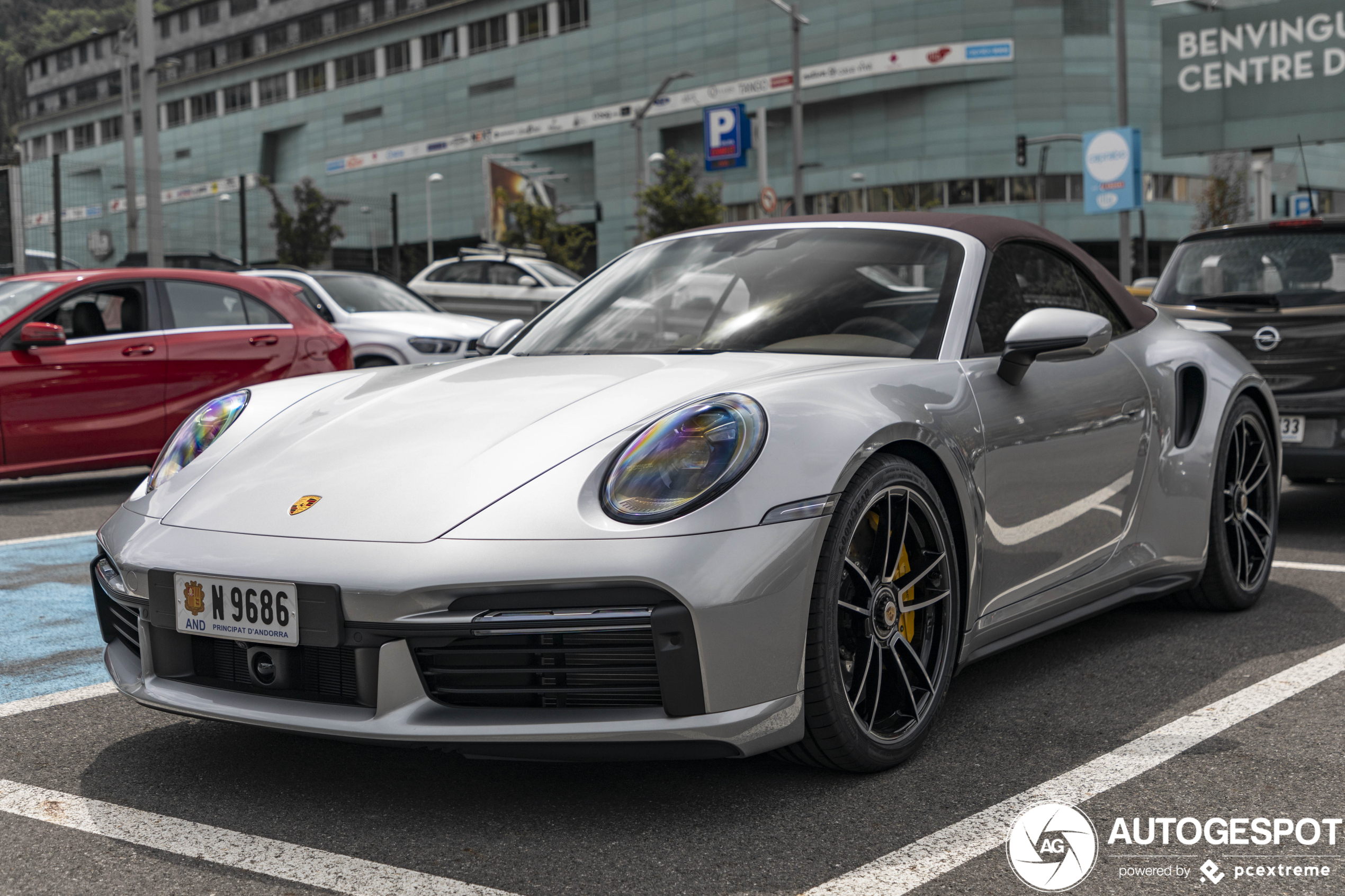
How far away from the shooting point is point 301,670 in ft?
8.91

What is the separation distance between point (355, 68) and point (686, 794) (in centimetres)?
7888

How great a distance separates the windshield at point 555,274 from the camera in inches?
797

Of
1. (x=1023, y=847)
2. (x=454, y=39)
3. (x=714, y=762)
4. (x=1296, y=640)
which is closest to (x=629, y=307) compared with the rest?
(x=714, y=762)

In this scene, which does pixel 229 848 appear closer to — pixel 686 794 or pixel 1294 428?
pixel 686 794

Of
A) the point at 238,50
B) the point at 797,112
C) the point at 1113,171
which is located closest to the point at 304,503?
the point at 1113,171

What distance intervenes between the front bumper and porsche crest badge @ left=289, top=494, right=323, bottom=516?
5.4 inches

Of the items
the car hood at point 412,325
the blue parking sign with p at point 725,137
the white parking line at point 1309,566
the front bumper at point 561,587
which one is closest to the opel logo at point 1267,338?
the white parking line at point 1309,566

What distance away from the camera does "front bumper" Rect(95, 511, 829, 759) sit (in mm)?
2574

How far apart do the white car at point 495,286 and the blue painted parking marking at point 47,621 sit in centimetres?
1378

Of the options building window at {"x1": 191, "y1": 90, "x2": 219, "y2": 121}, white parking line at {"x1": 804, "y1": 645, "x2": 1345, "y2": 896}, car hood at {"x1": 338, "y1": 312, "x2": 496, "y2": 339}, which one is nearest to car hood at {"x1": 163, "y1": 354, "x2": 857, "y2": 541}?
white parking line at {"x1": 804, "y1": 645, "x2": 1345, "y2": 896}

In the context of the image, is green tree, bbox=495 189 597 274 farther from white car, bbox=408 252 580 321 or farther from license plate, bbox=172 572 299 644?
license plate, bbox=172 572 299 644

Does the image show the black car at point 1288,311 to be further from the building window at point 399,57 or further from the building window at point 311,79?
the building window at point 311,79

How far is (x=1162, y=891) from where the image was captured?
2.40 m

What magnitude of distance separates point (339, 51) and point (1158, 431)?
7836 centimetres
